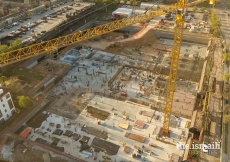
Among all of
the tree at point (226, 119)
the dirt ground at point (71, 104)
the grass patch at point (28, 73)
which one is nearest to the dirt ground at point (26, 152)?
the dirt ground at point (71, 104)

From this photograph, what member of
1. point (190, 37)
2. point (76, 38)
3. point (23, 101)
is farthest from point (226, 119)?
point (190, 37)

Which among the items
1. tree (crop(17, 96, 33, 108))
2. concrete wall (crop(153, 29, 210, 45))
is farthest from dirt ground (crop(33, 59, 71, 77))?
concrete wall (crop(153, 29, 210, 45))

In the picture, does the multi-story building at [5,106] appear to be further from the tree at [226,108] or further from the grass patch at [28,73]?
the tree at [226,108]

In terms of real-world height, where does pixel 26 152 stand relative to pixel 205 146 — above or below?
below

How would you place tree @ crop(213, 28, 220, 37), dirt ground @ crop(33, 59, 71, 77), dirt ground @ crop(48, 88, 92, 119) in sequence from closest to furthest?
dirt ground @ crop(48, 88, 92, 119)
dirt ground @ crop(33, 59, 71, 77)
tree @ crop(213, 28, 220, 37)

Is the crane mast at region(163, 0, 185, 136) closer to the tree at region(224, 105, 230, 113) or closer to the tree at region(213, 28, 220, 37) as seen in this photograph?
the tree at region(224, 105, 230, 113)

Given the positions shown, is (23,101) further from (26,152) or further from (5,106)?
(26,152)
